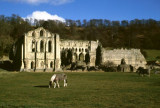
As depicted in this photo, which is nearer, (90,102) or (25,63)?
(90,102)

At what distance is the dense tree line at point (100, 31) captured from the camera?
105788mm

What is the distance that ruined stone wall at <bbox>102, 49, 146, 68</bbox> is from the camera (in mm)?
77425

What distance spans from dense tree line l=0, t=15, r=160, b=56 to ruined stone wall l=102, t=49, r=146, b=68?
33661 millimetres

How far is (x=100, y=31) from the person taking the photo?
152625 millimetres

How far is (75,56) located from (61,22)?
84490mm

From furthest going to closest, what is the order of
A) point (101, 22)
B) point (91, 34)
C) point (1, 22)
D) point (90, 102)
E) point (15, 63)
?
1. point (101, 22)
2. point (91, 34)
3. point (1, 22)
4. point (15, 63)
5. point (90, 102)

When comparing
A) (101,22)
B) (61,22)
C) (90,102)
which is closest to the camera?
(90,102)

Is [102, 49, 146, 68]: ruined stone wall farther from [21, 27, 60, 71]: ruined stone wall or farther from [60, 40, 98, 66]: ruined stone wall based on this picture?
[21, 27, 60, 71]: ruined stone wall

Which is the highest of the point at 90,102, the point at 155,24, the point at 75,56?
the point at 155,24

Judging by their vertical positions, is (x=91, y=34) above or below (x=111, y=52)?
above

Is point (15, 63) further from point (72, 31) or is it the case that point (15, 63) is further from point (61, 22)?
point (61, 22)

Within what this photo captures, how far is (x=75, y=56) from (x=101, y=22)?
95.8 m

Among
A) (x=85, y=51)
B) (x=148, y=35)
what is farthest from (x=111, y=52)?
(x=148, y=35)

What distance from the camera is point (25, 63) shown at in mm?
57000
